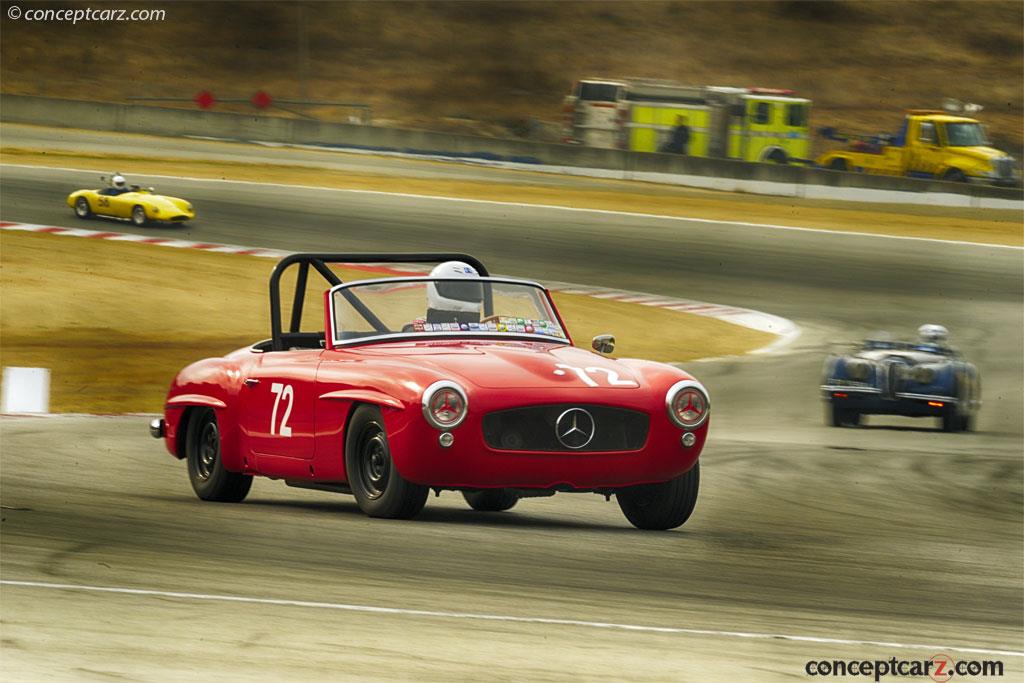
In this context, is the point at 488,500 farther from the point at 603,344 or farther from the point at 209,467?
the point at 209,467

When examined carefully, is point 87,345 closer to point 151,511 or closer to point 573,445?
point 151,511

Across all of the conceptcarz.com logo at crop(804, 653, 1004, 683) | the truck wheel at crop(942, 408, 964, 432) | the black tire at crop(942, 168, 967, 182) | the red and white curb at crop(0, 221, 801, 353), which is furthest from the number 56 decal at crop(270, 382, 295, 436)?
the black tire at crop(942, 168, 967, 182)

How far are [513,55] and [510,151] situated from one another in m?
6.90

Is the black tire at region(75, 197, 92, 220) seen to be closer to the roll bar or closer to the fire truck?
the fire truck

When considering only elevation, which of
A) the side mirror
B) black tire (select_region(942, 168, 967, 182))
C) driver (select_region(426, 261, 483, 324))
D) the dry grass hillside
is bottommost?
the side mirror

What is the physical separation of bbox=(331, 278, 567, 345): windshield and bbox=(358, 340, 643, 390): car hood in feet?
0.73

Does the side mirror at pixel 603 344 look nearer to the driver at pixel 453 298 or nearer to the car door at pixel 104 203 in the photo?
the driver at pixel 453 298

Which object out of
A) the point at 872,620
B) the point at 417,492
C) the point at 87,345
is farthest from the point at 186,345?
the point at 872,620

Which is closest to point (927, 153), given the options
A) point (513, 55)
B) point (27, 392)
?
point (513, 55)

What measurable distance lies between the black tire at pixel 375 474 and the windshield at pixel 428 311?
2.28 feet

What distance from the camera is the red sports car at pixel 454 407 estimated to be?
256 inches

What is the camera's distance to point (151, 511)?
24.7 ft

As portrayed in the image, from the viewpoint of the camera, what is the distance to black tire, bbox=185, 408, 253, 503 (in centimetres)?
805

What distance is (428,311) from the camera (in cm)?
746
